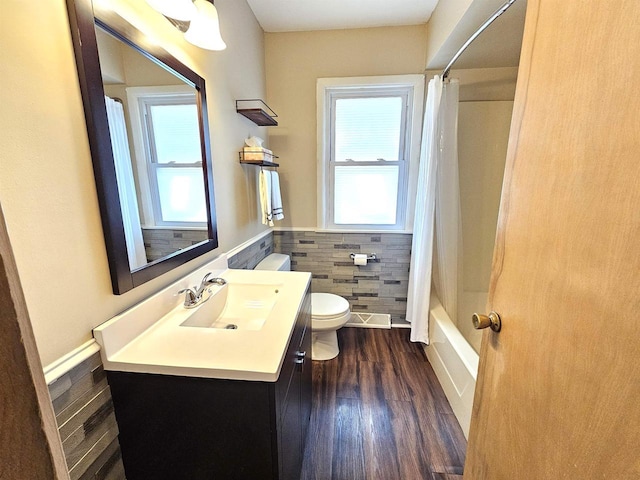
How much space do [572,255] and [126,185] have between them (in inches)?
48.8

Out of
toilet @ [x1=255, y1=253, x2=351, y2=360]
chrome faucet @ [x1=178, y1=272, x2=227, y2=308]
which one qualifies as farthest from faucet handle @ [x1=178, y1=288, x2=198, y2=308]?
toilet @ [x1=255, y1=253, x2=351, y2=360]

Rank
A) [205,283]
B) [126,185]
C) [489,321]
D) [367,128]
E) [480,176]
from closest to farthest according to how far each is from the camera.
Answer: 1. [489,321]
2. [126,185]
3. [205,283]
4. [480,176]
5. [367,128]

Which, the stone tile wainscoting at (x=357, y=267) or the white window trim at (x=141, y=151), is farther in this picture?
the stone tile wainscoting at (x=357, y=267)

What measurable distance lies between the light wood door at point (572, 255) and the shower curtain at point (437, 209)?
1.31 metres

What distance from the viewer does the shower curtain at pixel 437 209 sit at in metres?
1.99

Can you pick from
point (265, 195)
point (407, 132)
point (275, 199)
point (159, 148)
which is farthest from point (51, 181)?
point (407, 132)

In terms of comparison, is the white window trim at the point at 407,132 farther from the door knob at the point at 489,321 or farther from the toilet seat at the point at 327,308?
the door knob at the point at 489,321

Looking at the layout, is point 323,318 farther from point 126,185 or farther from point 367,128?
point 367,128

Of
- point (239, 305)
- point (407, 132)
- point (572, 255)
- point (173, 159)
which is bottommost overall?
point (239, 305)

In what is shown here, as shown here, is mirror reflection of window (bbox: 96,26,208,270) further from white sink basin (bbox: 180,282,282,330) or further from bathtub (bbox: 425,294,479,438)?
bathtub (bbox: 425,294,479,438)

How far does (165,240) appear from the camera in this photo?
1144 mm

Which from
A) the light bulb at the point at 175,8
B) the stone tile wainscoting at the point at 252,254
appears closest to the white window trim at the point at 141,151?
the light bulb at the point at 175,8

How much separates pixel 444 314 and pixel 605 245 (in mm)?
1773

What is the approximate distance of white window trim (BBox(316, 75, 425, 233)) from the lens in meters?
2.25
